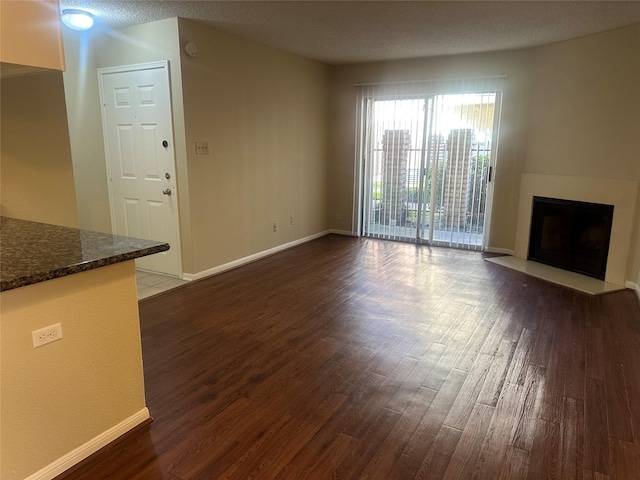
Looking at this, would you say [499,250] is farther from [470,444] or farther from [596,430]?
[470,444]

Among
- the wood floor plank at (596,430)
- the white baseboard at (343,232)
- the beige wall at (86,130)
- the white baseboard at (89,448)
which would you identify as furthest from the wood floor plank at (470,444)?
the white baseboard at (343,232)

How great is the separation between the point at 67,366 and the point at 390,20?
145 inches

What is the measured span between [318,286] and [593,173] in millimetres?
3112

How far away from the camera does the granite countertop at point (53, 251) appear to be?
156cm

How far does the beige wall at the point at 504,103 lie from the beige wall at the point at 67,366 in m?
4.78

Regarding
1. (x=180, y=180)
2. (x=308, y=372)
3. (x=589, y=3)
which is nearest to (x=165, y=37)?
(x=180, y=180)

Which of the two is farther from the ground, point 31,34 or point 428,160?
point 31,34

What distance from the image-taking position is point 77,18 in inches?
141

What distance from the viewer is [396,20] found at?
3.85 metres

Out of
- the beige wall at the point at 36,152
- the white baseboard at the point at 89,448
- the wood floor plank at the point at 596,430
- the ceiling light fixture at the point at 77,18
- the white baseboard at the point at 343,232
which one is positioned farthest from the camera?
the white baseboard at the point at 343,232

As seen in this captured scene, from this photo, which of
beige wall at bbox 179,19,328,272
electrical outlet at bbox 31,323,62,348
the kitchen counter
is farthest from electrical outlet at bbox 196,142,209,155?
electrical outlet at bbox 31,323,62,348

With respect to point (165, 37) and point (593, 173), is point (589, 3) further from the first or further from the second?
point (165, 37)

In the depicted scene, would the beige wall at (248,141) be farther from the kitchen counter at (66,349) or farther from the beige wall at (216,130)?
the kitchen counter at (66,349)

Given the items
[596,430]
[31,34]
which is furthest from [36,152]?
[596,430]
